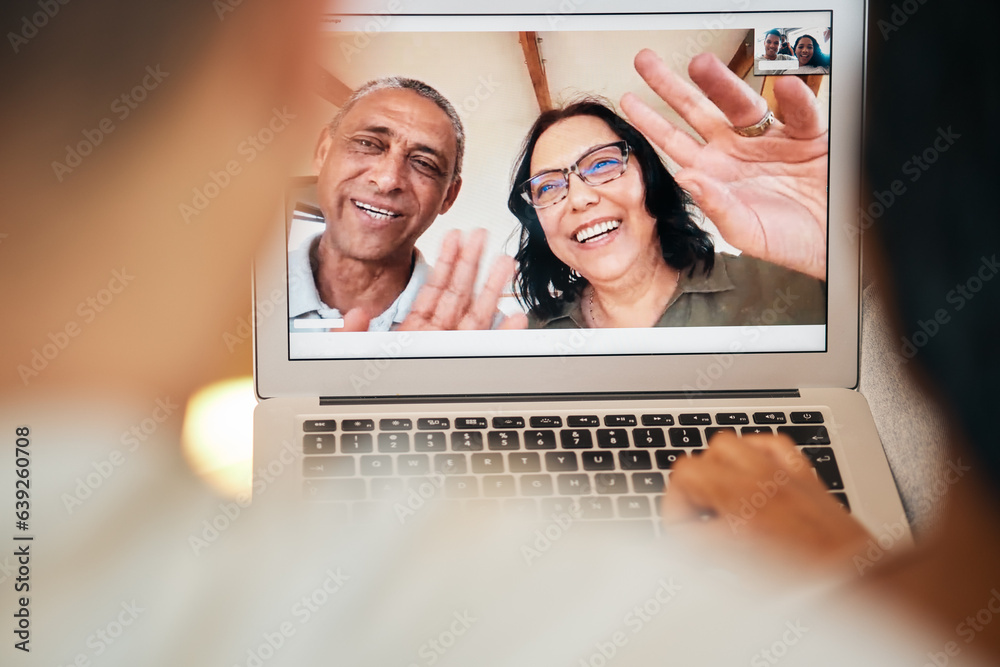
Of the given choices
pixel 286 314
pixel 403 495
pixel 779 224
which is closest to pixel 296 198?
pixel 286 314

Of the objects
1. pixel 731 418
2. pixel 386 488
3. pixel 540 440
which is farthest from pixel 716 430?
pixel 386 488

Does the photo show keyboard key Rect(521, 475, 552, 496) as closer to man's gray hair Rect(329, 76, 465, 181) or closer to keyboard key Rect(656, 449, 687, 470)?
keyboard key Rect(656, 449, 687, 470)

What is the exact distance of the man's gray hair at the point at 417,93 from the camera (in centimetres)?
47

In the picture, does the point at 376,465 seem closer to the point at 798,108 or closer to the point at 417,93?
the point at 417,93

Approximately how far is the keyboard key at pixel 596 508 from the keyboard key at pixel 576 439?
37 millimetres

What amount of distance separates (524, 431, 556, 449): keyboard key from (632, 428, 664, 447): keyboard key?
0.06m

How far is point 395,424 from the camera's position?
46 cm

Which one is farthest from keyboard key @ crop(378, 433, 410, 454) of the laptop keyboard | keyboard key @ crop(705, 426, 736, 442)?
keyboard key @ crop(705, 426, 736, 442)

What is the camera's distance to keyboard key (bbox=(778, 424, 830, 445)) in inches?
18.1

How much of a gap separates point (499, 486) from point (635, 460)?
0.09 metres

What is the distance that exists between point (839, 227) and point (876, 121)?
0.08 metres

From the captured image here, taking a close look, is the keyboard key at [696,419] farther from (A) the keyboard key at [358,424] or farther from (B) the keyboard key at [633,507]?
(A) the keyboard key at [358,424]

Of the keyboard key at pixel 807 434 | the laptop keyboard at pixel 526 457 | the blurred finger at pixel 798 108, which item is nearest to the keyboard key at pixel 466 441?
the laptop keyboard at pixel 526 457

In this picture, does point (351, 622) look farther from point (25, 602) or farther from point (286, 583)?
point (25, 602)
